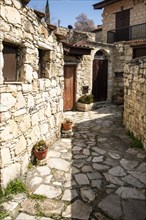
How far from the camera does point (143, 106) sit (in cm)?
544

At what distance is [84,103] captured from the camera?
10383 millimetres

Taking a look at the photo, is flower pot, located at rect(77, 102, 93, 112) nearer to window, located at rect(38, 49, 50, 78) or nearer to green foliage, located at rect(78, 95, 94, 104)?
green foliage, located at rect(78, 95, 94, 104)

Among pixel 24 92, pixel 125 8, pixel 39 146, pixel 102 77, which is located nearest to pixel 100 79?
pixel 102 77

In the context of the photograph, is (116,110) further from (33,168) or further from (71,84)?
(33,168)

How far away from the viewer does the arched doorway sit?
471 inches

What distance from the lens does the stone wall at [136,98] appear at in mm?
5449

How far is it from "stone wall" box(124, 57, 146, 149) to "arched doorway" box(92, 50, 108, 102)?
489 centimetres

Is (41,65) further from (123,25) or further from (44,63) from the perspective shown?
(123,25)

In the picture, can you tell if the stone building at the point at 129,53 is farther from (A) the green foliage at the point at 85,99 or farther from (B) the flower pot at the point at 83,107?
(B) the flower pot at the point at 83,107

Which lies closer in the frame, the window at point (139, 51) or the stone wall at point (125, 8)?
the window at point (139, 51)

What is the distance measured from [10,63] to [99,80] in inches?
351

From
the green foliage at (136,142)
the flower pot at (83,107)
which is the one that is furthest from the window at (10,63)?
the flower pot at (83,107)

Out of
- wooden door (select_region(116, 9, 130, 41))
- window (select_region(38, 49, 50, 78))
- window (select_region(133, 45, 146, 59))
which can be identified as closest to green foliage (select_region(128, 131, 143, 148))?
window (select_region(38, 49, 50, 78))

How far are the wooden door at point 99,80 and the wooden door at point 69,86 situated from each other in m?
1.99
